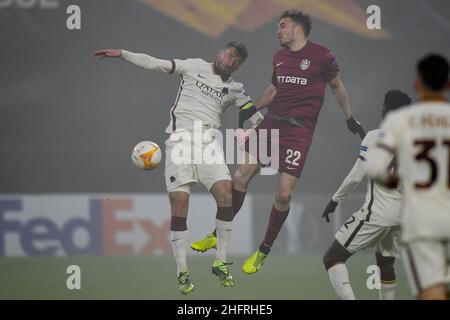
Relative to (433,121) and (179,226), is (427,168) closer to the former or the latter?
(433,121)

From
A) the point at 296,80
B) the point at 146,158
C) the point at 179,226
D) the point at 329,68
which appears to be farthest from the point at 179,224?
the point at 329,68

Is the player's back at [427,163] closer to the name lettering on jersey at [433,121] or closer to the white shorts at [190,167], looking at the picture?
the name lettering on jersey at [433,121]

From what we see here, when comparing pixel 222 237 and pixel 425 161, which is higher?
pixel 425 161

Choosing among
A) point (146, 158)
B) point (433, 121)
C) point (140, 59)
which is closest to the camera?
point (433, 121)

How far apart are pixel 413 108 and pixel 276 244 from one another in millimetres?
6808

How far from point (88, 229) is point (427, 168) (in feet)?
24.0

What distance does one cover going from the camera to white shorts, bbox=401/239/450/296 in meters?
4.61

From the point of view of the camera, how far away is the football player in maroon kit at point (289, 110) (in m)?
8.76

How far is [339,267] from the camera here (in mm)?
6734

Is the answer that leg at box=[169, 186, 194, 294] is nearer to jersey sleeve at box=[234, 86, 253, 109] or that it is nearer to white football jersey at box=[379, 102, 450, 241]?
jersey sleeve at box=[234, 86, 253, 109]

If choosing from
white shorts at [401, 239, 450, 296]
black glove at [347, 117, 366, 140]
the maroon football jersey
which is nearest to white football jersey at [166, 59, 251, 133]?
the maroon football jersey

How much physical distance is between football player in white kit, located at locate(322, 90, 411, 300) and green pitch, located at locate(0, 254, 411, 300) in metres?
1.28
